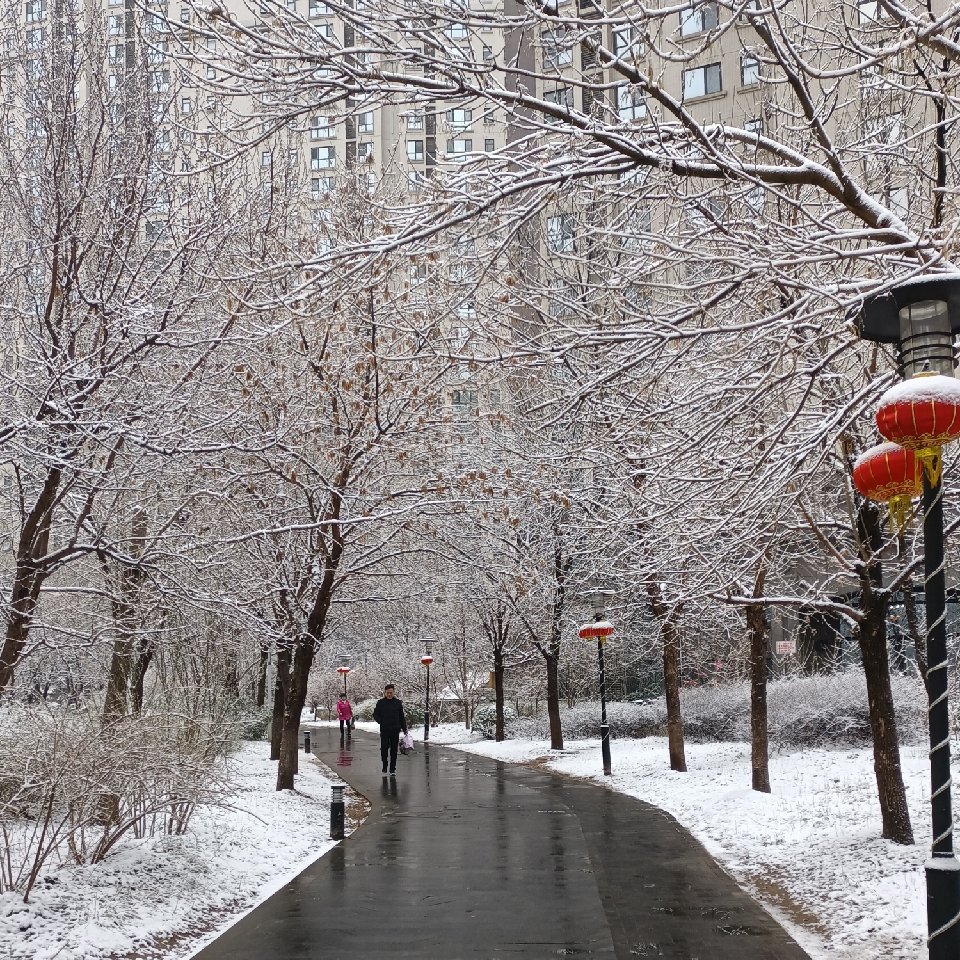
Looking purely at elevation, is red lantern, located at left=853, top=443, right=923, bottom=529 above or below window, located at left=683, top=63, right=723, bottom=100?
below

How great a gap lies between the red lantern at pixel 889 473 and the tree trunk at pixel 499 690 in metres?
26.0

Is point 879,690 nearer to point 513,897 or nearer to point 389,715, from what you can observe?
point 513,897

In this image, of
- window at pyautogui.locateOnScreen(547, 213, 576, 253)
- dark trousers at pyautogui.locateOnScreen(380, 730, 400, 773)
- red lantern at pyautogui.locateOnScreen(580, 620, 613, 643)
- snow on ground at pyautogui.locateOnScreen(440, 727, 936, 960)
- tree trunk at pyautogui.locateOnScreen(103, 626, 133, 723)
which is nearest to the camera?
snow on ground at pyautogui.locateOnScreen(440, 727, 936, 960)

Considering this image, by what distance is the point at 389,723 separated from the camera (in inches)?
948

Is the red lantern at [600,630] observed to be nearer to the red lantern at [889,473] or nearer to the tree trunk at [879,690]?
the tree trunk at [879,690]

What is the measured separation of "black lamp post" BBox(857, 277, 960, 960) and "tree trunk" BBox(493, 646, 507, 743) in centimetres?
2681

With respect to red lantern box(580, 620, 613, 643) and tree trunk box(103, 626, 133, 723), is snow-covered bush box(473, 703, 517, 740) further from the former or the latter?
tree trunk box(103, 626, 133, 723)

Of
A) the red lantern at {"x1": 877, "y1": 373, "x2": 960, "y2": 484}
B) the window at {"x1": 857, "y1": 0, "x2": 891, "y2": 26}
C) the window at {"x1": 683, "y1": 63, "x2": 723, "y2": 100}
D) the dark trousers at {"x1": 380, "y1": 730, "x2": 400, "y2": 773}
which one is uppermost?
the window at {"x1": 683, "y1": 63, "x2": 723, "y2": 100}

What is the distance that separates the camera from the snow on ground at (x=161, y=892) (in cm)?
764

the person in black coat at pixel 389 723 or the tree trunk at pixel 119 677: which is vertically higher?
the tree trunk at pixel 119 677

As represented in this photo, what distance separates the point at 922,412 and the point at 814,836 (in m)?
7.45

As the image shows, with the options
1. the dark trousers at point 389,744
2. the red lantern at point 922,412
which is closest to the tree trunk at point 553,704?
the dark trousers at point 389,744

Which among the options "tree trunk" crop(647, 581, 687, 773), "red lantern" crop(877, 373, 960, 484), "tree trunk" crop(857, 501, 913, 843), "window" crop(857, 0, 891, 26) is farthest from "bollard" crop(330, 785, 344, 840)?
"window" crop(857, 0, 891, 26)

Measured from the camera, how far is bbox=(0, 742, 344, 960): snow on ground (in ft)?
25.1
